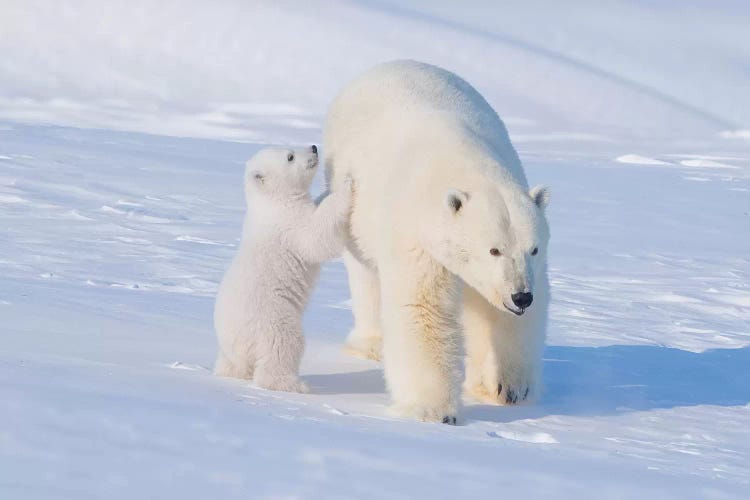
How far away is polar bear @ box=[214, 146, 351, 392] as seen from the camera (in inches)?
167

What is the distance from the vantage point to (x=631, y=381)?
4.89 metres

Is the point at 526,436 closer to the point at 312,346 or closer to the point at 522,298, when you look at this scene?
the point at 522,298

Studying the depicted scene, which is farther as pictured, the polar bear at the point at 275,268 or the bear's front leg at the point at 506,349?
the bear's front leg at the point at 506,349

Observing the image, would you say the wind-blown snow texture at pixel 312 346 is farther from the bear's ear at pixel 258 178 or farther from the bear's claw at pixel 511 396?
the bear's ear at pixel 258 178

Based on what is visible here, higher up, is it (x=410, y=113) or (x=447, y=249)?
(x=410, y=113)

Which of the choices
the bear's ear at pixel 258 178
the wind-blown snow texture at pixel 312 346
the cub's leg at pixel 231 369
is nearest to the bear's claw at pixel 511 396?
the wind-blown snow texture at pixel 312 346

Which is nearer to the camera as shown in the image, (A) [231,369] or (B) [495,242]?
(B) [495,242]

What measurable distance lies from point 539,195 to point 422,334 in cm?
62

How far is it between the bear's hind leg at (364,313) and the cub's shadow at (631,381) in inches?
29.0

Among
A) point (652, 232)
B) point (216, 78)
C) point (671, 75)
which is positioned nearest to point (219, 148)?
point (652, 232)

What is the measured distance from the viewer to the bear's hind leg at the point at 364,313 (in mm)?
5168

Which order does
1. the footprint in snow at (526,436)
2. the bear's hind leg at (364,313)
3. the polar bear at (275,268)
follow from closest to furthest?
the footprint in snow at (526,436)
the polar bear at (275,268)
the bear's hind leg at (364,313)

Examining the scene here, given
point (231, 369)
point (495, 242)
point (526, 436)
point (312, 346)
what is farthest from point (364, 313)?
point (526, 436)

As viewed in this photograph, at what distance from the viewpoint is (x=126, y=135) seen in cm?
1670
